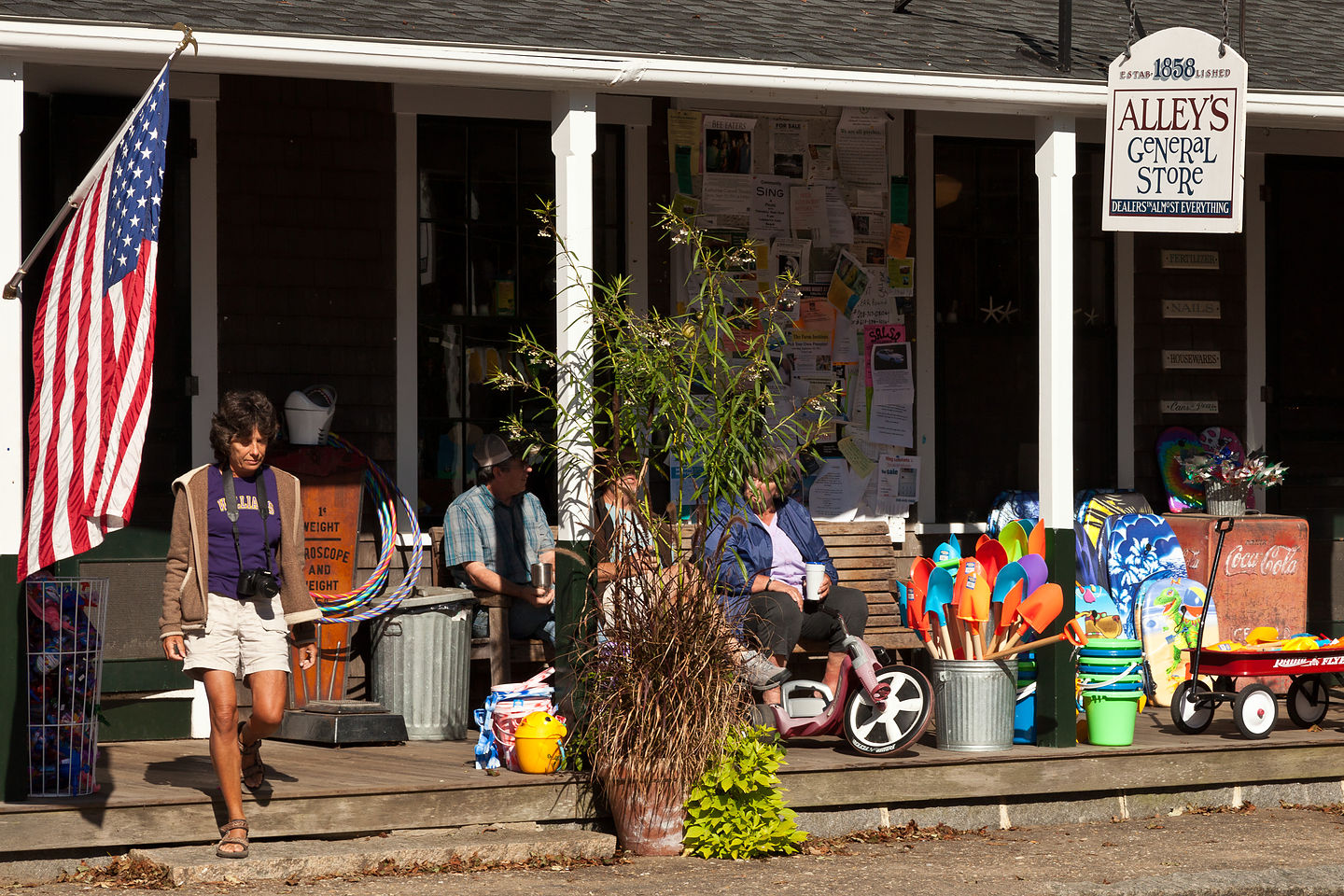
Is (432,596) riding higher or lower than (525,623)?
higher

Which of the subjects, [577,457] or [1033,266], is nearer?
[577,457]

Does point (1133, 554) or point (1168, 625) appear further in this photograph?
point (1133, 554)

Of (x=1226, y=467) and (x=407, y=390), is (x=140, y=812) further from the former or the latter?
(x=1226, y=467)

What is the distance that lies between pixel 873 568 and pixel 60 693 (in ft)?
14.5

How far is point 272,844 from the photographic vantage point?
613 cm

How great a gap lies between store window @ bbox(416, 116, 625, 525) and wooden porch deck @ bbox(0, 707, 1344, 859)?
1773 mm

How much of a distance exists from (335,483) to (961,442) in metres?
3.59

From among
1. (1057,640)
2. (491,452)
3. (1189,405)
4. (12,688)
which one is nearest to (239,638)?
(12,688)

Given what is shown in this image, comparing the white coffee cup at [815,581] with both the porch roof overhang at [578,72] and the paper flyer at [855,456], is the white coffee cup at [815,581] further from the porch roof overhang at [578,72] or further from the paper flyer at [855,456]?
the porch roof overhang at [578,72]

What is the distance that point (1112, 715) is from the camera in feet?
24.9

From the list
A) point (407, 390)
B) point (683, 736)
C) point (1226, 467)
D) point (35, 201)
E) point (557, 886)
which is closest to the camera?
point (557, 886)

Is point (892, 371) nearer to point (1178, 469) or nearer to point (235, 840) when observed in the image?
point (1178, 469)

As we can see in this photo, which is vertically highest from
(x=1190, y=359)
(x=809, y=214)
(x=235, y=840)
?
(x=809, y=214)

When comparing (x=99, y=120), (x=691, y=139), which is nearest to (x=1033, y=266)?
(x=691, y=139)
